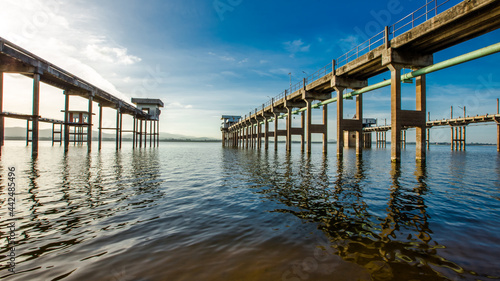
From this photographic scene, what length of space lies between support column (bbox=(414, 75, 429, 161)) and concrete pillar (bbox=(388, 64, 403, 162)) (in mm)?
2217

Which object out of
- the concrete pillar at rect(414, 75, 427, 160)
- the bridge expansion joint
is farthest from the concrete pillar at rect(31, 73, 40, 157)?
the concrete pillar at rect(414, 75, 427, 160)

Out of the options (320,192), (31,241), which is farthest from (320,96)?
(31,241)

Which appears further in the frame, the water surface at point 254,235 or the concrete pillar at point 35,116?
the concrete pillar at point 35,116

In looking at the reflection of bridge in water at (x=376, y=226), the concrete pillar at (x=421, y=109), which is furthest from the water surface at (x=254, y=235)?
the concrete pillar at (x=421, y=109)

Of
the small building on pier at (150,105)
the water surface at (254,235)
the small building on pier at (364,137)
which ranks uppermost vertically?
the small building on pier at (150,105)

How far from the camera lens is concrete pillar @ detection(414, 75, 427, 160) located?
1942 centimetres

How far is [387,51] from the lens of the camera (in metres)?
19.0

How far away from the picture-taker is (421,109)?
64.3ft

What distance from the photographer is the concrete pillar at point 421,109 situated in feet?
63.7

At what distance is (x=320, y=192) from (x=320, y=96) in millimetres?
30162

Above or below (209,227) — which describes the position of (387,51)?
above

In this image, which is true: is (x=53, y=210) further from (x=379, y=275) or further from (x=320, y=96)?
(x=320, y=96)

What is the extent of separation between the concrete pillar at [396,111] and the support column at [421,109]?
2217mm

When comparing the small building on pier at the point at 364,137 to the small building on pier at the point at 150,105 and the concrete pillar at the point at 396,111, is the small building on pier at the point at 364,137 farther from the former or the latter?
the small building on pier at the point at 150,105
